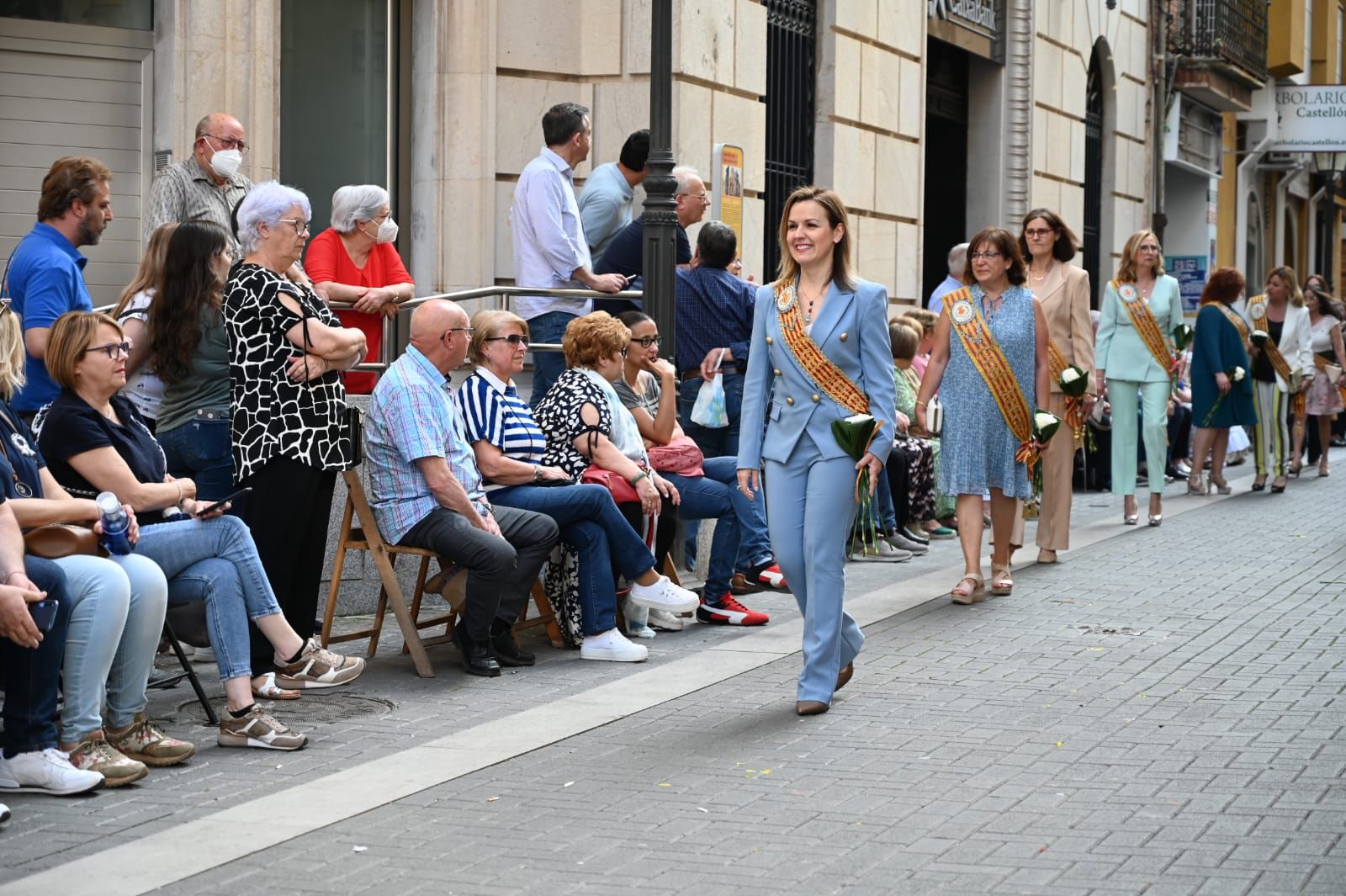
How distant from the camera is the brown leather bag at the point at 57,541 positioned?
6.24m

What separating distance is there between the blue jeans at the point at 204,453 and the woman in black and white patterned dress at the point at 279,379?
0.34 m

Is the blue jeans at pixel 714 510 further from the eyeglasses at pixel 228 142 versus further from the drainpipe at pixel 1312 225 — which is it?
the drainpipe at pixel 1312 225

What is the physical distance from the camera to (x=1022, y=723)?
706 cm

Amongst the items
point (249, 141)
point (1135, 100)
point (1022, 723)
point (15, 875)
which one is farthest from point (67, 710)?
point (1135, 100)

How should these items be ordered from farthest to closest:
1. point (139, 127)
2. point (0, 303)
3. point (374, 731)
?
1. point (139, 127)
2. point (374, 731)
3. point (0, 303)

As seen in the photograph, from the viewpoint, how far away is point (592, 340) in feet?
30.0

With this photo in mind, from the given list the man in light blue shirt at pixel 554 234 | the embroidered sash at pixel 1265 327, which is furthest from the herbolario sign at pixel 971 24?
the man in light blue shirt at pixel 554 234

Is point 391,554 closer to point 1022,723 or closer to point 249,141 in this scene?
point 1022,723

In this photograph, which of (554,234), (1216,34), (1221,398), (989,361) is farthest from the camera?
(1216,34)

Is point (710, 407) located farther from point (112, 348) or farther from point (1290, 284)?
point (1290, 284)

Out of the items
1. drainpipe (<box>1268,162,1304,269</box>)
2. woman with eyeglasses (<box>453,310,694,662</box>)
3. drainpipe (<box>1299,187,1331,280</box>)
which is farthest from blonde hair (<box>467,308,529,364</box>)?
drainpipe (<box>1299,187,1331,280</box>)

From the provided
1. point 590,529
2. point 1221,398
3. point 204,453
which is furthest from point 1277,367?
point 204,453

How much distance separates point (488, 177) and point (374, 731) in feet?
→ 23.5

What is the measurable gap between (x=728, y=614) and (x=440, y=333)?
7.37 feet
